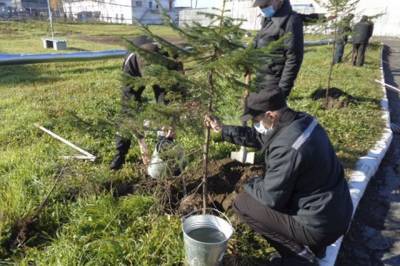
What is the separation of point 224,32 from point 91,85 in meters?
6.79

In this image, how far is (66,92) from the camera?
7605mm

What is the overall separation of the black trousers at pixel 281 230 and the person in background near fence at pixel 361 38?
32.3ft

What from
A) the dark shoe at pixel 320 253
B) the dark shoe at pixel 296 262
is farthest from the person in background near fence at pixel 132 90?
the dark shoe at pixel 320 253

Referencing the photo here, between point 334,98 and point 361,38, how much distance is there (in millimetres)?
5446

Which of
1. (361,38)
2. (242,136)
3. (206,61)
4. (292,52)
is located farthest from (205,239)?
(361,38)

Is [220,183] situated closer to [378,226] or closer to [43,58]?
[378,226]

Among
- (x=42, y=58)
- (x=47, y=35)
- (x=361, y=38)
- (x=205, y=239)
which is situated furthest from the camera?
(x=47, y=35)

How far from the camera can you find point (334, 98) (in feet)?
22.5

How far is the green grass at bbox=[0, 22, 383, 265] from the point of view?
8.66ft

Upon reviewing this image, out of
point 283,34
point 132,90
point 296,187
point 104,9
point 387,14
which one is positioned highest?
point 104,9

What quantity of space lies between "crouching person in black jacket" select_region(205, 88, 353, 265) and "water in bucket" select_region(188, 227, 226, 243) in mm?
335

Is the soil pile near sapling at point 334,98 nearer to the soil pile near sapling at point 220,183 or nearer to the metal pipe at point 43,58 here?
the soil pile near sapling at point 220,183

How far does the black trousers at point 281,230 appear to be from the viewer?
2.41m

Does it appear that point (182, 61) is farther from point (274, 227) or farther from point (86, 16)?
point (86, 16)
